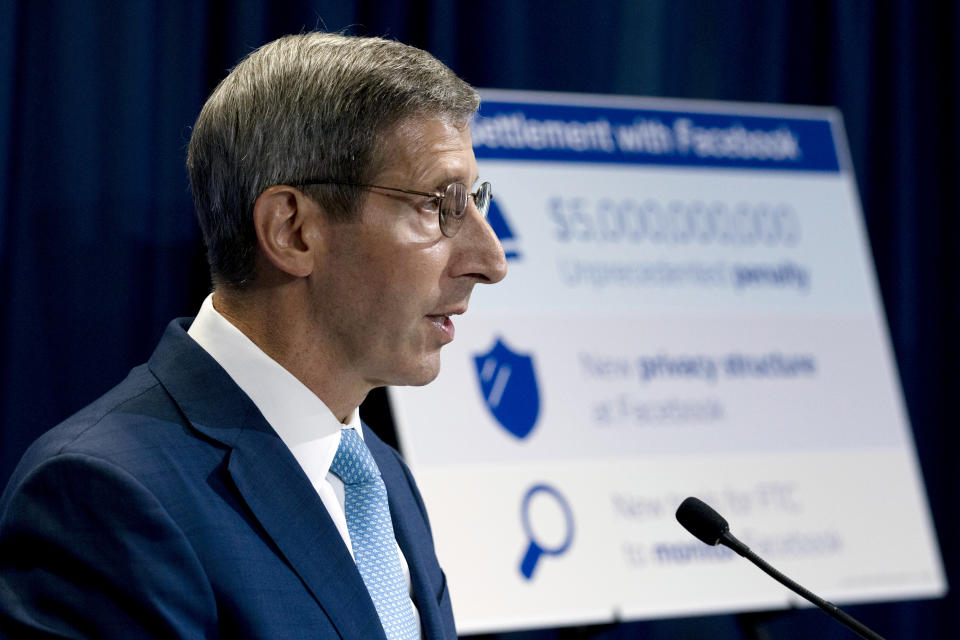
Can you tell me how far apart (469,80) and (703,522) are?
6.08ft

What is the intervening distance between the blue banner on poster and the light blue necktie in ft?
4.33

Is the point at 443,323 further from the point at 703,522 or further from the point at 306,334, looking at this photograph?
the point at 703,522

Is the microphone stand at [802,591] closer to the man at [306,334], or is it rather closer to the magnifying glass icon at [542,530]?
the man at [306,334]

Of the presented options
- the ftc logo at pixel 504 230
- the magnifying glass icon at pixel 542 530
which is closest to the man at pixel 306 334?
the magnifying glass icon at pixel 542 530

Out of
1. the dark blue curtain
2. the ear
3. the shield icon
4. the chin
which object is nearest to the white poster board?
the shield icon

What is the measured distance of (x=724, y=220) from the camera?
295cm

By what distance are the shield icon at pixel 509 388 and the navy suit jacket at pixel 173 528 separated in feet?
3.91

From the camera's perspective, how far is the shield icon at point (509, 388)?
2588mm

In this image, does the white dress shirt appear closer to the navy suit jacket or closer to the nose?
the navy suit jacket

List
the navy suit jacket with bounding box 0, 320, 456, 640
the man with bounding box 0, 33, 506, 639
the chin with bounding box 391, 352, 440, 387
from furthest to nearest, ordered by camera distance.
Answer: the chin with bounding box 391, 352, 440, 387, the man with bounding box 0, 33, 506, 639, the navy suit jacket with bounding box 0, 320, 456, 640

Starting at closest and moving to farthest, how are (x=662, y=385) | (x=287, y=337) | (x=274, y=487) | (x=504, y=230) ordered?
1. (x=274, y=487)
2. (x=287, y=337)
3. (x=504, y=230)
4. (x=662, y=385)

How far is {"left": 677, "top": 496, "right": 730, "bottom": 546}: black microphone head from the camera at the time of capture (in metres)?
1.50

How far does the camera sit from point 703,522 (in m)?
1.51

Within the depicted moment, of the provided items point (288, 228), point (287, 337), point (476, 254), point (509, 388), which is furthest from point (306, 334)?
point (509, 388)
